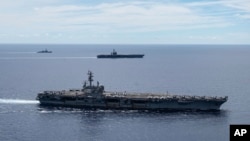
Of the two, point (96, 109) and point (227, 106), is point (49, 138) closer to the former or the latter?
point (96, 109)

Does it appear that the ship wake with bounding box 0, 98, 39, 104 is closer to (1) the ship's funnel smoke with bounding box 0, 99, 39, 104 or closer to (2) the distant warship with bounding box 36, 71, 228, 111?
(1) the ship's funnel smoke with bounding box 0, 99, 39, 104

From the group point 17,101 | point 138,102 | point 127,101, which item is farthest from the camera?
point 17,101

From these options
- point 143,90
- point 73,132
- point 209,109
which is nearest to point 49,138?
point 73,132

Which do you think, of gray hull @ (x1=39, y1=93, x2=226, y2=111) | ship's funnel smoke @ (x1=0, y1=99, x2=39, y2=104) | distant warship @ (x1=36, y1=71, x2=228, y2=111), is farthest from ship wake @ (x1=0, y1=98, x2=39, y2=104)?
gray hull @ (x1=39, y1=93, x2=226, y2=111)

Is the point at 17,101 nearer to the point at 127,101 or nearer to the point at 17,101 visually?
the point at 17,101

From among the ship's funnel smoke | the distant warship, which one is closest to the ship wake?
the ship's funnel smoke

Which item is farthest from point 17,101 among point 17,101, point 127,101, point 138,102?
point 138,102

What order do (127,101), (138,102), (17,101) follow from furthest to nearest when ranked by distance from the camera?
(17,101)
(127,101)
(138,102)

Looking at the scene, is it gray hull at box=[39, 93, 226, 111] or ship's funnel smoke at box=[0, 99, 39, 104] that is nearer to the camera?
gray hull at box=[39, 93, 226, 111]
